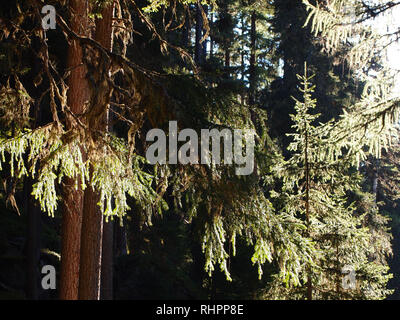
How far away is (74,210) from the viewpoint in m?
6.15

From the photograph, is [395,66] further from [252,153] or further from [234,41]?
[234,41]

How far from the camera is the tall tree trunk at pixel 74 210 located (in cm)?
604

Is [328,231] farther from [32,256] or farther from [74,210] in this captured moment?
[32,256]

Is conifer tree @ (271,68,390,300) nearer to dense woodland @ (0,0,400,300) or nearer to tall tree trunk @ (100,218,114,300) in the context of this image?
dense woodland @ (0,0,400,300)

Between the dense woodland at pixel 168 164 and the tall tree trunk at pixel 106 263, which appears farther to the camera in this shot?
the tall tree trunk at pixel 106 263

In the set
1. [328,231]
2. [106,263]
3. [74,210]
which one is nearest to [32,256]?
[106,263]

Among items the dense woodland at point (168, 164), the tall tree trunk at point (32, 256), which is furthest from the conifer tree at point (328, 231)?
the tall tree trunk at point (32, 256)

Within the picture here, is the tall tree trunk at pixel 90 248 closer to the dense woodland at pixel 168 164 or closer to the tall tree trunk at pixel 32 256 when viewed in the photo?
the dense woodland at pixel 168 164

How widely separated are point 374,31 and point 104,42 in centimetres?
450

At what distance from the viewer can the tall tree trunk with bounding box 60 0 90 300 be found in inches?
238

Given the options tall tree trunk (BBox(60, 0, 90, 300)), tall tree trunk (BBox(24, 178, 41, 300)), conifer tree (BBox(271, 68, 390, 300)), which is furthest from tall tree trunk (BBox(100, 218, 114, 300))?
tall tree trunk (BBox(60, 0, 90, 300))

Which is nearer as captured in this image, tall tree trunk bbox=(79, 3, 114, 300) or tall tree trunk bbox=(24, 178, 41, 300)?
tall tree trunk bbox=(79, 3, 114, 300)

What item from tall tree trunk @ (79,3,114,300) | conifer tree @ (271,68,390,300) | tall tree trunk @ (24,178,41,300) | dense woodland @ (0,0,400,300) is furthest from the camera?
tall tree trunk @ (24,178,41,300)

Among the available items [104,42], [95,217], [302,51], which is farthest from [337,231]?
[302,51]
